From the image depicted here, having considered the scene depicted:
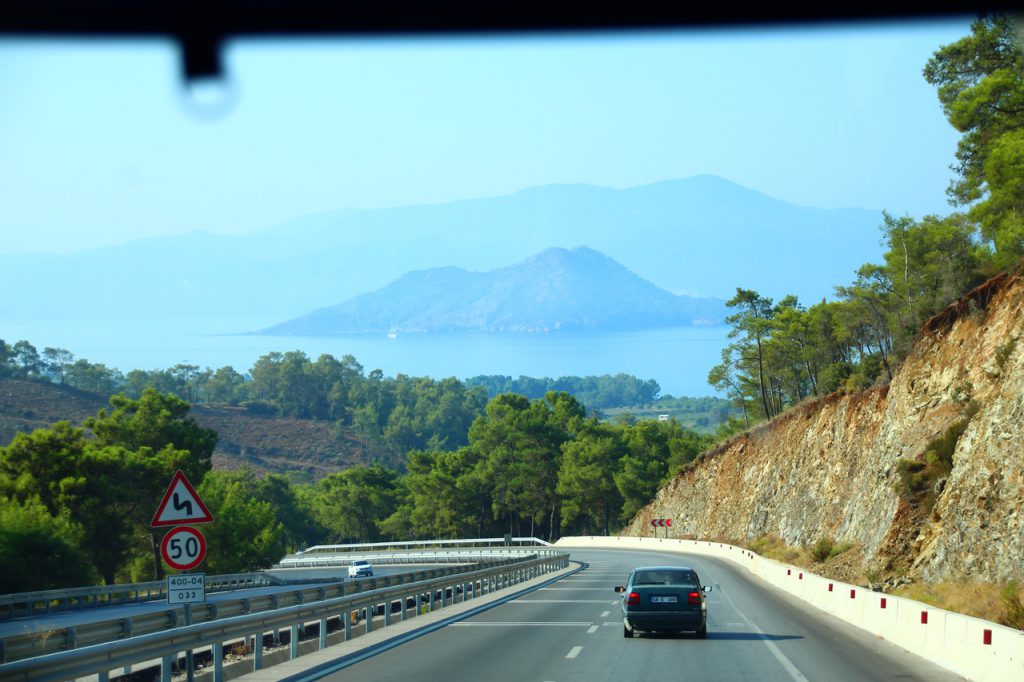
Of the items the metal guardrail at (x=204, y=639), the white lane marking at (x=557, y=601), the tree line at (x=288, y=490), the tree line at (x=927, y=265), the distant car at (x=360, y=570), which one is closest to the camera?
the metal guardrail at (x=204, y=639)

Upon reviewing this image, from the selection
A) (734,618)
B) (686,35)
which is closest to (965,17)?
(686,35)

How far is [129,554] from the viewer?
243 feet

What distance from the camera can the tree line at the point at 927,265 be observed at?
4378cm

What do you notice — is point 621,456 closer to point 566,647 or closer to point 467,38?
point 566,647

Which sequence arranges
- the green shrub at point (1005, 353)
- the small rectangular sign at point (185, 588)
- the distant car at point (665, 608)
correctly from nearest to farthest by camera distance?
1. the small rectangular sign at point (185, 588)
2. the distant car at point (665, 608)
3. the green shrub at point (1005, 353)

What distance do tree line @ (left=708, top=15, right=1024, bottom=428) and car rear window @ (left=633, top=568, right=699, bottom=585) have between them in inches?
871

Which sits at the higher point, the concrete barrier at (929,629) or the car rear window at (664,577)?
the car rear window at (664,577)

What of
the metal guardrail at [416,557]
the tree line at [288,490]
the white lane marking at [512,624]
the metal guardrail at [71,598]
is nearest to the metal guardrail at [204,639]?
the white lane marking at [512,624]

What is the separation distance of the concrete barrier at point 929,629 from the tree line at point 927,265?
17.8 m

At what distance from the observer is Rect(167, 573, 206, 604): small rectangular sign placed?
1719 centimetres

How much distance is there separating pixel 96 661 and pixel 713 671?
8753 millimetres

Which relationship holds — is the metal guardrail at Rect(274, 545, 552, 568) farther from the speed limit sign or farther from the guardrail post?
the guardrail post

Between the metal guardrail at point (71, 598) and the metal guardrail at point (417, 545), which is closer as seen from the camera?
the metal guardrail at point (71, 598)

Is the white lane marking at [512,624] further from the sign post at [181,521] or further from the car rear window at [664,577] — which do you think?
the sign post at [181,521]
